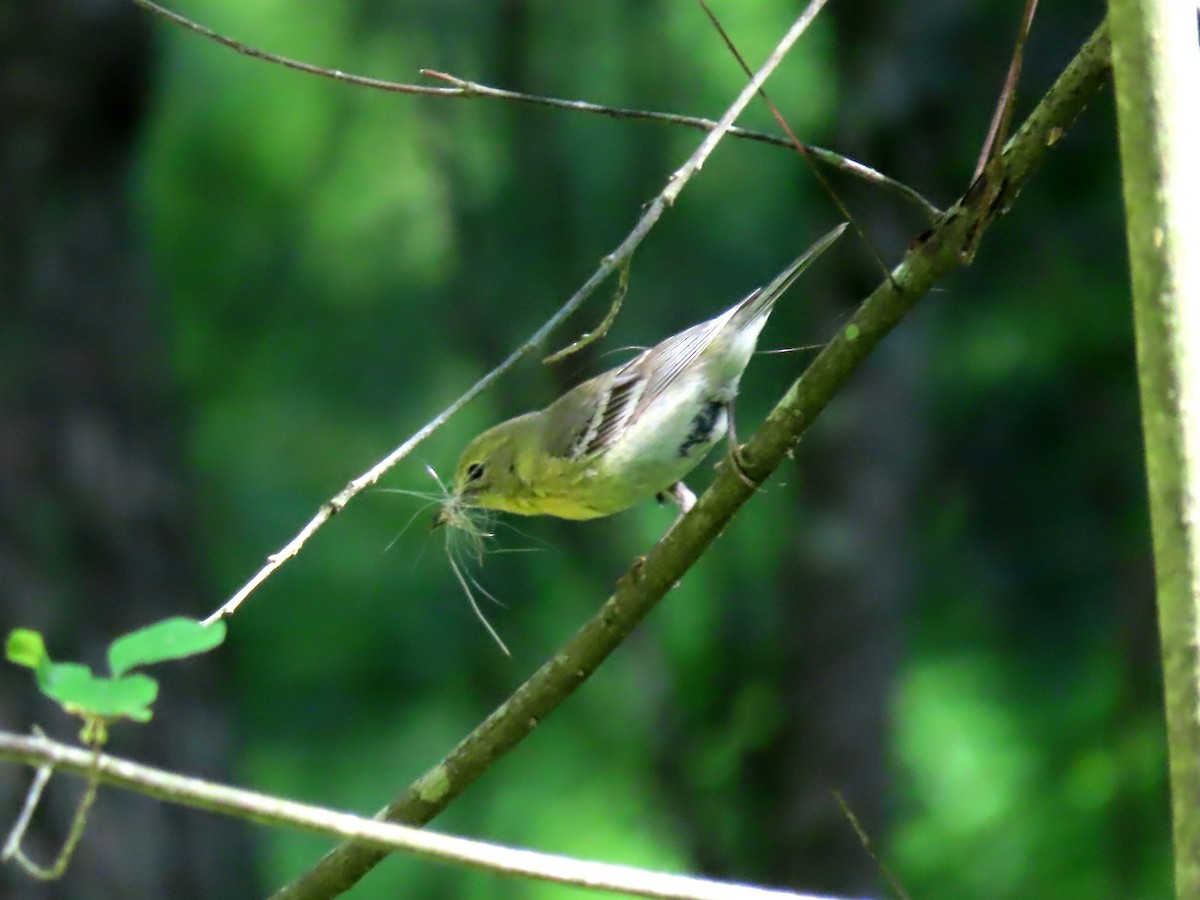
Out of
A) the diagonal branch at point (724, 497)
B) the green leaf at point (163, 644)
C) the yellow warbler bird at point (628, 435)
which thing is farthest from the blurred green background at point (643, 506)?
the green leaf at point (163, 644)

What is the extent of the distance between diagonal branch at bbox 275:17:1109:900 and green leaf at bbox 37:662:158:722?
0.98m

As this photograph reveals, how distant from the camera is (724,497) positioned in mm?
2318

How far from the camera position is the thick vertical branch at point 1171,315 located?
1.32 meters

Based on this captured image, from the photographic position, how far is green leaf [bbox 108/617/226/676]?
1.32m

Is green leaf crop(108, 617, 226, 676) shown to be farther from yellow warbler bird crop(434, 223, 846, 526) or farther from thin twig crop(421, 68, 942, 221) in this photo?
yellow warbler bird crop(434, 223, 846, 526)

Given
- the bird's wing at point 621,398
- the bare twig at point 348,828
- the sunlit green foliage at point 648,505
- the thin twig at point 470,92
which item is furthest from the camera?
the sunlit green foliage at point 648,505

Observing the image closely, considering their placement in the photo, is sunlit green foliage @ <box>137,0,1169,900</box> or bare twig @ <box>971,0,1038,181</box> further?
sunlit green foliage @ <box>137,0,1169,900</box>

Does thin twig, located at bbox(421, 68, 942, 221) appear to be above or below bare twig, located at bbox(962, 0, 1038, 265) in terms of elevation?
above

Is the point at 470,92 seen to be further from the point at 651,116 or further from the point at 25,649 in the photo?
the point at 25,649

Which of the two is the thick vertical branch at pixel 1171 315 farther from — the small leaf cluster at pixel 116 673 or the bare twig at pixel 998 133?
the small leaf cluster at pixel 116 673

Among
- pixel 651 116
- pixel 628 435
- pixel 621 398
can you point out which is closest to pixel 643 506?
pixel 621 398

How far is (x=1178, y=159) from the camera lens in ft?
4.45

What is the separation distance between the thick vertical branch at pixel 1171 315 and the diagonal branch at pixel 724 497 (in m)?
0.61

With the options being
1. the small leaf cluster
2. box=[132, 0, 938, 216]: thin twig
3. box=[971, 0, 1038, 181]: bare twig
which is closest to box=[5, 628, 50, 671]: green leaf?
the small leaf cluster
